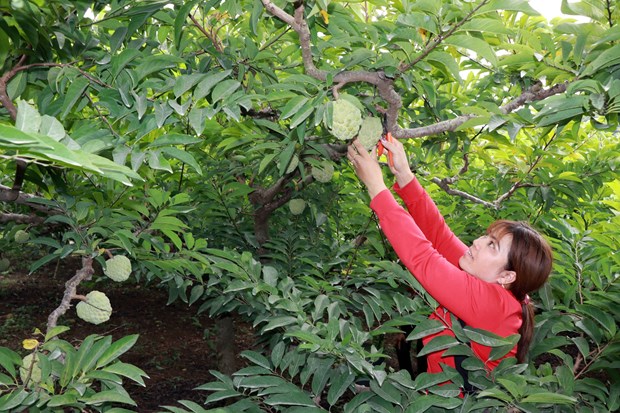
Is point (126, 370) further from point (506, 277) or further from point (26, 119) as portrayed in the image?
point (506, 277)

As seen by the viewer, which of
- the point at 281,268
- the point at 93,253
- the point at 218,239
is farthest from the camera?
the point at 218,239

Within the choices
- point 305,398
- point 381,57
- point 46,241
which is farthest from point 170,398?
point 381,57

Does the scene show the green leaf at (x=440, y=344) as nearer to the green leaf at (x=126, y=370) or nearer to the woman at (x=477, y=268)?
the woman at (x=477, y=268)

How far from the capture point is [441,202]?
11.1 feet

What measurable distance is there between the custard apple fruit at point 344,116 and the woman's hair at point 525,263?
65 cm

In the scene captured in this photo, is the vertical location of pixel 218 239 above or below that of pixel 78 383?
below

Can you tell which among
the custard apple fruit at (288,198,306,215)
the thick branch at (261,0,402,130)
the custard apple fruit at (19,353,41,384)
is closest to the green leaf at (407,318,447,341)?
the thick branch at (261,0,402,130)

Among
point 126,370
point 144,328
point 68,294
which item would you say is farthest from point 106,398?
point 144,328

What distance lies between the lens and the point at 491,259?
1819mm

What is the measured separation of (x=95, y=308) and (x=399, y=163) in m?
1.15

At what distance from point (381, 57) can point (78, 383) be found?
3.81ft

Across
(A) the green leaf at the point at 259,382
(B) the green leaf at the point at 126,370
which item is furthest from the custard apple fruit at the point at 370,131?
(B) the green leaf at the point at 126,370

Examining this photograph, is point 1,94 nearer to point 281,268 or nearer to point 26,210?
point 281,268

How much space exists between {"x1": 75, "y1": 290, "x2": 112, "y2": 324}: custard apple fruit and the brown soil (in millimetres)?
1755
